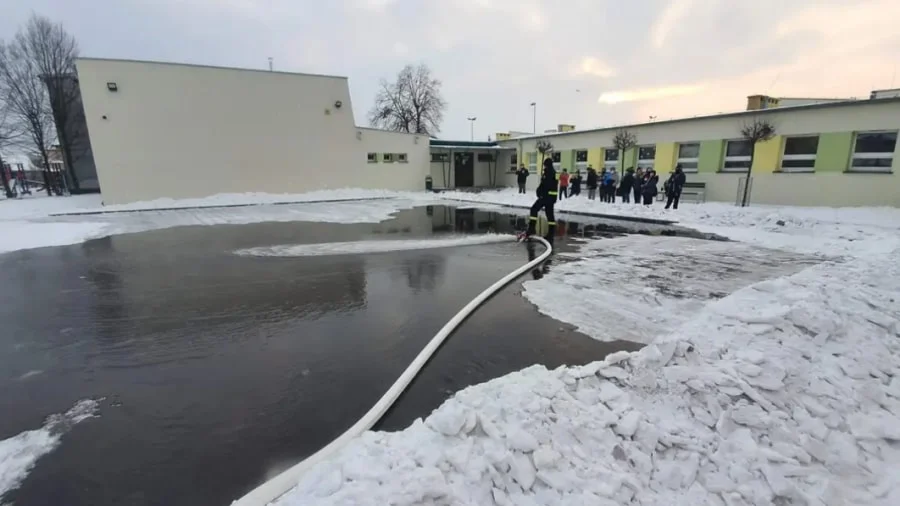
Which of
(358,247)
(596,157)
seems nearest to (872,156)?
(596,157)

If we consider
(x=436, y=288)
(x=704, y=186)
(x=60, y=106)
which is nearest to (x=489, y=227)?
(x=436, y=288)

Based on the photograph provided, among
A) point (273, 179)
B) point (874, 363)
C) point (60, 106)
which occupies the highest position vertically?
point (60, 106)

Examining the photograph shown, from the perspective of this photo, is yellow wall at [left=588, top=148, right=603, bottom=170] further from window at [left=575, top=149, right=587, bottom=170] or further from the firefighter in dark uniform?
the firefighter in dark uniform

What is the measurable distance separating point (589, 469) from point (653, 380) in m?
1.15

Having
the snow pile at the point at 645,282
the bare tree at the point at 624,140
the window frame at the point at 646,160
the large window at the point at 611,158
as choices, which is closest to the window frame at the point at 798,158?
the window frame at the point at 646,160

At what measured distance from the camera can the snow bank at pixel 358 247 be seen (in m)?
9.68

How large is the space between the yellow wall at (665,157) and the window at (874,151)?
708cm

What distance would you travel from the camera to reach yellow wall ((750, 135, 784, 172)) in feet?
60.4

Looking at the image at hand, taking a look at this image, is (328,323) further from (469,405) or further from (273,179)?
(273,179)

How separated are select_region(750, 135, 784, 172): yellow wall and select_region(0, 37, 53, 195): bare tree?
4143cm

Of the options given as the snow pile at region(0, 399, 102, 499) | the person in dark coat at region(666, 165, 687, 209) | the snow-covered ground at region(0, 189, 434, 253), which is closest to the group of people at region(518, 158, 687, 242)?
the person in dark coat at region(666, 165, 687, 209)

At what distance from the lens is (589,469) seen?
100 inches

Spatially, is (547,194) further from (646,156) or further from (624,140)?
(646,156)

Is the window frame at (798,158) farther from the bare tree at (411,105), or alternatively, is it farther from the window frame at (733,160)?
the bare tree at (411,105)
